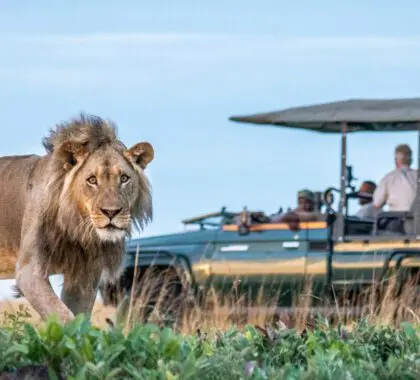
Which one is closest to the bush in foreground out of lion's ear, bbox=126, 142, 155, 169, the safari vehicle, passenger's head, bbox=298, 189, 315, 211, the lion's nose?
the lion's nose

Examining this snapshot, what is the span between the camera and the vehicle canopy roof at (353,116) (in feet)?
48.5

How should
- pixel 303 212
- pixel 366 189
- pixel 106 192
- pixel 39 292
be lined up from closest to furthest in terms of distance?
pixel 39 292
pixel 106 192
pixel 303 212
pixel 366 189

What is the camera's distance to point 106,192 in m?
8.41

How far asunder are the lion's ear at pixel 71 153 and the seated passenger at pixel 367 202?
6.83 meters

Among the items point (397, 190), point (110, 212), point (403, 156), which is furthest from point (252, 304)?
point (110, 212)

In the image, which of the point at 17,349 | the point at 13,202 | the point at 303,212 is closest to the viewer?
the point at 17,349

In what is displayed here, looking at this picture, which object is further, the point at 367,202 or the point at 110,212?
the point at 367,202

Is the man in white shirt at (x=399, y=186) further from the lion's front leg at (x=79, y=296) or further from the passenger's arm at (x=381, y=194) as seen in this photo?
the lion's front leg at (x=79, y=296)

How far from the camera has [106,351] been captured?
4.98 m

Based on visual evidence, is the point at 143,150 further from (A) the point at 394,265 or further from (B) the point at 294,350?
(A) the point at 394,265

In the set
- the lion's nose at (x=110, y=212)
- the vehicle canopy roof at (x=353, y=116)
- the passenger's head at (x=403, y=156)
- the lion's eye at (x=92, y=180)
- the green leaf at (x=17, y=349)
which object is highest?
the vehicle canopy roof at (x=353, y=116)

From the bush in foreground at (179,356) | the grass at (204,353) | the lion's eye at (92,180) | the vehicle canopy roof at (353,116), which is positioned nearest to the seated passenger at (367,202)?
the vehicle canopy roof at (353,116)

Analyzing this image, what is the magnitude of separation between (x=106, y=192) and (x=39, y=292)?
2.29 feet

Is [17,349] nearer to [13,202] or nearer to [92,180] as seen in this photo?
[92,180]
